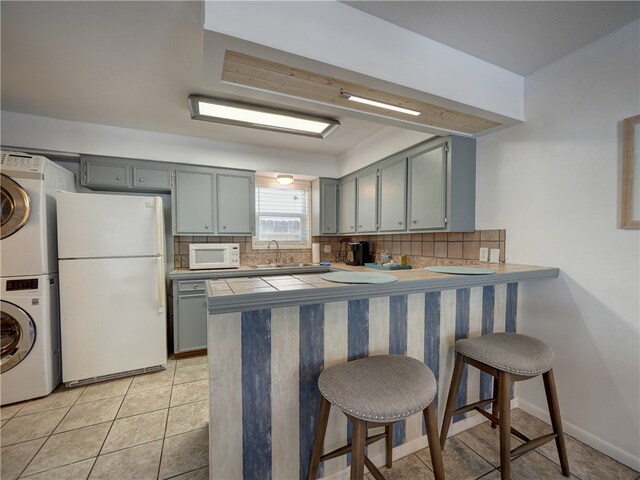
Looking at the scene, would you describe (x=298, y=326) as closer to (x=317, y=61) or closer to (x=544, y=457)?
(x=317, y=61)

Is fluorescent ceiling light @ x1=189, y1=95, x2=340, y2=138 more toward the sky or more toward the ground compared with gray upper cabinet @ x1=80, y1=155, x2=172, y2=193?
more toward the sky

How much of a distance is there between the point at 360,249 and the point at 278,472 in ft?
9.25

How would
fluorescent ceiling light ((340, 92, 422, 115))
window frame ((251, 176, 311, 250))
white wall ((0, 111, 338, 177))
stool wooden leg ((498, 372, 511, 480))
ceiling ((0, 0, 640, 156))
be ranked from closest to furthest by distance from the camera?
stool wooden leg ((498, 372, 511, 480)), ceiling ((0, 0, 640, 156)), fluorescent ceiling light ((340, 92, 422, 115)), white wall ((0, 111, 338, 177)), window frame ((251, 176, 311, 250))

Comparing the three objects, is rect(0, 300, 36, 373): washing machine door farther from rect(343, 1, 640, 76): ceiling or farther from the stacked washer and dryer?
rect(343, 1, 640, 76): ceiling

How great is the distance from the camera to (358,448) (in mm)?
1017

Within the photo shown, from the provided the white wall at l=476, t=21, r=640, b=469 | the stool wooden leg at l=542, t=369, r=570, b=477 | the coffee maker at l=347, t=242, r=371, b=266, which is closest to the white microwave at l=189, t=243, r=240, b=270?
the coffee maker at l=347, t=242, r=371, b=266

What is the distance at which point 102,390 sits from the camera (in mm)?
2350

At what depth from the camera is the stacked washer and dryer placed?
A: 2107 mm

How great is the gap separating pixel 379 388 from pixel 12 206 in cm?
298

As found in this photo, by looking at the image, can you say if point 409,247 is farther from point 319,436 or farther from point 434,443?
point 319,436

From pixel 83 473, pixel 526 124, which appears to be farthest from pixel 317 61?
pixel 83 473

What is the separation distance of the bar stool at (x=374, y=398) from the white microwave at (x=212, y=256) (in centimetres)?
242

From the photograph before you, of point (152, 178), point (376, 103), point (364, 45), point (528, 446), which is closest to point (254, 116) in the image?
point (376, 103)

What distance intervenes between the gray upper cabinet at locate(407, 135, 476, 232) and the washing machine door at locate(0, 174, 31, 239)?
3.37 metres
